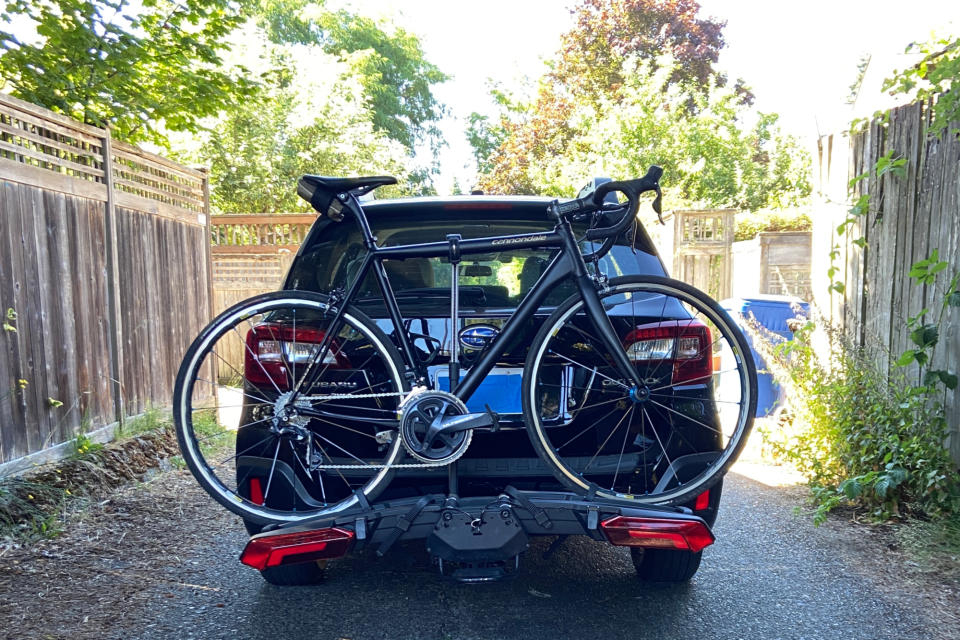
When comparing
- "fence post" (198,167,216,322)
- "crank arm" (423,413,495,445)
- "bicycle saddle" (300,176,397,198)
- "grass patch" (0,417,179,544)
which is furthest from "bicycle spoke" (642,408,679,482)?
"fence post" (198,167,216,322)

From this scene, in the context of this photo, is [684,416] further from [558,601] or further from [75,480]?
[75,480]

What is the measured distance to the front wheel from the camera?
2.80 meters

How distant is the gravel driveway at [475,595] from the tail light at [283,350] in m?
0.96

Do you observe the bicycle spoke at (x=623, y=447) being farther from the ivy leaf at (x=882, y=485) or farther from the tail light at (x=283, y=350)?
the ivy leaf at (x=882, y=485)

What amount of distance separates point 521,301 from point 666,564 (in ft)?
4.16

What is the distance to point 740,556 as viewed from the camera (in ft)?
12.5

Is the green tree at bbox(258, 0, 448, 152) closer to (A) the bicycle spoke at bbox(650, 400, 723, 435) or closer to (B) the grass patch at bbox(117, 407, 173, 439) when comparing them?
(B) the grass patch at bbox(117, 407, 173, 439)

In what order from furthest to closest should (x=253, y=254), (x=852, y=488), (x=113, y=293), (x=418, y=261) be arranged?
(x=253, y=254), (x=113, y=293), (x=852, y=488), (x=418, y=261)

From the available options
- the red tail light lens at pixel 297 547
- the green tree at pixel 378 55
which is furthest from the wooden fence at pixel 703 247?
the green tree at pixel 378 55

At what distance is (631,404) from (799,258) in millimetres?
8627

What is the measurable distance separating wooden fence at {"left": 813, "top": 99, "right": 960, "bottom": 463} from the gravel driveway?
121 centimetres

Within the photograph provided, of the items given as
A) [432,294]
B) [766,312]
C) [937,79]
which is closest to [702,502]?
[432,294]

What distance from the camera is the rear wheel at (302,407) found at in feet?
9.27

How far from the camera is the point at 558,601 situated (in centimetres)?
321
